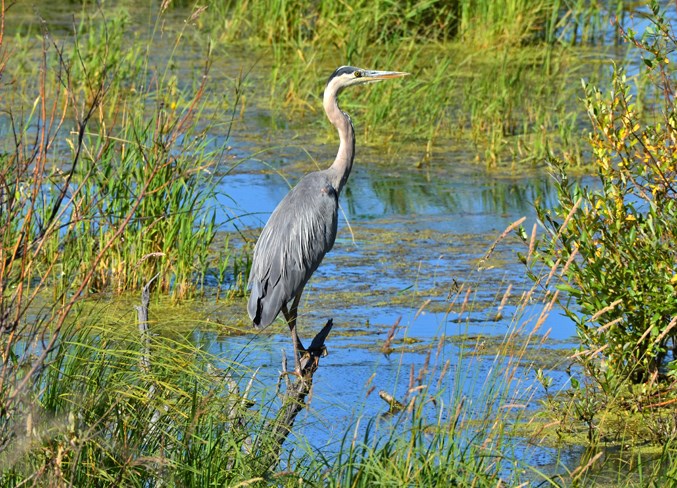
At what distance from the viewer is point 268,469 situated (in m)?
3.23

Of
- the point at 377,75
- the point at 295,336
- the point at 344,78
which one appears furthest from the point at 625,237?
the point at 377,75

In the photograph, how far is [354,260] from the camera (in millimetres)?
6832

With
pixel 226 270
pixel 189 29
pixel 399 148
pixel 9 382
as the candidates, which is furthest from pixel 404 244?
pixel 189 29

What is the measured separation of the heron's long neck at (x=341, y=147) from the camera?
Answer: 596 cm

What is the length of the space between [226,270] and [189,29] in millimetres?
6085

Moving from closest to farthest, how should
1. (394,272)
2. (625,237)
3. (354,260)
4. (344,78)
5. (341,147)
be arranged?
(625,237) → (341,147) → (344,78) → (394,272) → (354,260)

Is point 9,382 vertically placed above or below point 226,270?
above

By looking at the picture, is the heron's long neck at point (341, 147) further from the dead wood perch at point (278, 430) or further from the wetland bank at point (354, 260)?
the dead wood perch at point (278, 430)

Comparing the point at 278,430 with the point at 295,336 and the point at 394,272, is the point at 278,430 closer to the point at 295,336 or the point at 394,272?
the point at 295,336

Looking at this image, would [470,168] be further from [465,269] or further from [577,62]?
[577,62]

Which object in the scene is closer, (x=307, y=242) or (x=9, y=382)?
(x=9, y=382)

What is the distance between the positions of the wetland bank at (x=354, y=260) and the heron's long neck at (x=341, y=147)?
536 mm

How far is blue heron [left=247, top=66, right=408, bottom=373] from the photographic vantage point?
526cm

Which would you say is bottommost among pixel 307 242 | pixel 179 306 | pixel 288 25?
pixel 179 306
